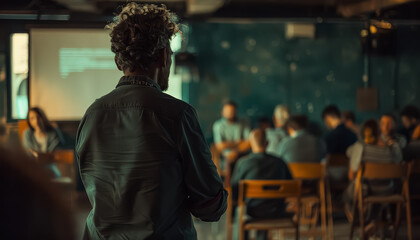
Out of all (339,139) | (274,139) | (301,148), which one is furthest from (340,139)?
(274,139)

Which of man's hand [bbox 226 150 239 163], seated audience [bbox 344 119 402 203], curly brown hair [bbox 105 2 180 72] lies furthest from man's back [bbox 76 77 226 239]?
man's hand [bbox 226 150 239 163]

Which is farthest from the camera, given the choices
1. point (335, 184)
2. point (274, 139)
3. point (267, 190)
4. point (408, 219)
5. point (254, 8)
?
point (254, 8)

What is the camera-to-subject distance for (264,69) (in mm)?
8789

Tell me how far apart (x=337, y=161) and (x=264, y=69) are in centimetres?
367

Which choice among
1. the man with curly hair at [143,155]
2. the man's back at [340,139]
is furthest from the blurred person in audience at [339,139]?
the man with curly hair at [143,155]

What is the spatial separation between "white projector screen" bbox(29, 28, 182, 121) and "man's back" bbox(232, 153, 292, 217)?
372 centimetres

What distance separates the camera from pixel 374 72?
6828 millimetres

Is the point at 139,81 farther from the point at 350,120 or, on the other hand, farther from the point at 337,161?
the point at 350,120

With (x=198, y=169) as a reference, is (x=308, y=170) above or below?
below

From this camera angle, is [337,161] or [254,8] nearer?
[337,161]

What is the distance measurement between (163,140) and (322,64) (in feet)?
24.2

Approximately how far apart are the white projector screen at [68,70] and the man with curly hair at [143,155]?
18.7 ft

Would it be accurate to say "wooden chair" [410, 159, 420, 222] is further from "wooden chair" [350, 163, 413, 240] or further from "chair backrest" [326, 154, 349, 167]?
"chair backrest" [326, 154, 349, 167]

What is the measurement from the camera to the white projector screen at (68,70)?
289 inches
